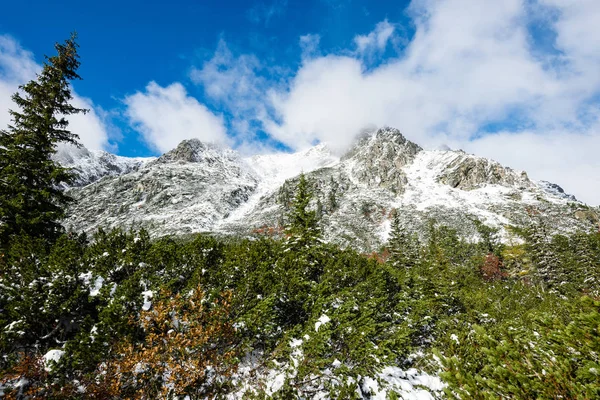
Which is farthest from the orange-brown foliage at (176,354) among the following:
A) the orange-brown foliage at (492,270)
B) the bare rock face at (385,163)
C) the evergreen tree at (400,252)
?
the bare rock face at (385,163)

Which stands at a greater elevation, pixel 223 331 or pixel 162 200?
pixel 162 200

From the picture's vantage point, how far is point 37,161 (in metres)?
13.8

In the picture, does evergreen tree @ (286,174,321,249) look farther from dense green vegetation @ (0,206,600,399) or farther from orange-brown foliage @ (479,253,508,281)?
orange-brown foliage @ (479,253,508,281)

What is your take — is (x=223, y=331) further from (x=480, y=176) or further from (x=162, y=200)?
(x=480, y=176)

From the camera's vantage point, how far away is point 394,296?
1209 centimetres

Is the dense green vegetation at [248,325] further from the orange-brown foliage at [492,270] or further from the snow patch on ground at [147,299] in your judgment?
the orange-brown foliage at [492,270]

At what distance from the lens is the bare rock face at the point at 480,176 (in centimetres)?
14612

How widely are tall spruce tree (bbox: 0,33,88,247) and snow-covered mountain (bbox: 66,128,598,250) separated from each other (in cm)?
9066

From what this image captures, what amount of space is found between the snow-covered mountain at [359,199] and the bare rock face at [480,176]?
0.49m

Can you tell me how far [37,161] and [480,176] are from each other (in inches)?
6855

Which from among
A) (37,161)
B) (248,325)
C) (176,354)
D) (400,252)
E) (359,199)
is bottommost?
(176,354)

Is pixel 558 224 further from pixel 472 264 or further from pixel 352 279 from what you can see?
pixel 352 279

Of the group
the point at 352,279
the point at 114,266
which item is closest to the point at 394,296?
the point at 352,279

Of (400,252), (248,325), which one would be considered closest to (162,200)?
(400,252)
